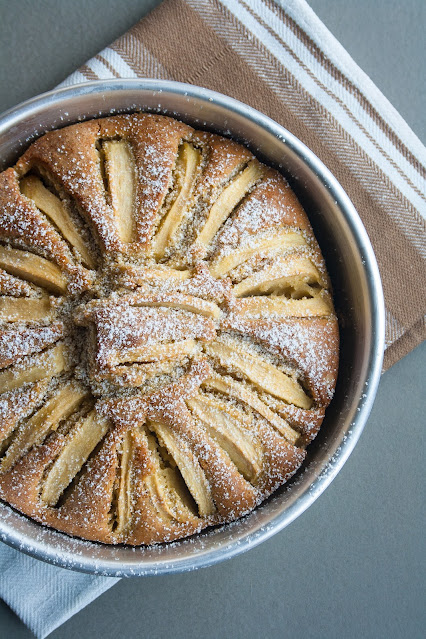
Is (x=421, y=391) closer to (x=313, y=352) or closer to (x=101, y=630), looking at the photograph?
(x=313, y=352)

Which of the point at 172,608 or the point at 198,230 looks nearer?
the point at 198,230

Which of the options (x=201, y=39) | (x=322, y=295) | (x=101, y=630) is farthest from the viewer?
(x=101, y=630)

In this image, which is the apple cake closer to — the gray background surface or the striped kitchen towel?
the striped kitchen towel

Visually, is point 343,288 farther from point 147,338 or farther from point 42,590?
point 42,590

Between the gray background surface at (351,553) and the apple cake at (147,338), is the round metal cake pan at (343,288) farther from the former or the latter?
the gray background surface at (351,553)

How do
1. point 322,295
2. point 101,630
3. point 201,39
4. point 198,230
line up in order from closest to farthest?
point 198,230
point 322,295
point 201,39
point 101,630

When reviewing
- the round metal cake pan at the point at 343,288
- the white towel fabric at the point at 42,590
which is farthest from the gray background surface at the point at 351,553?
the round metal cake pan at the point at 343,288

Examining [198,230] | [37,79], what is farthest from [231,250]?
[37,79]
